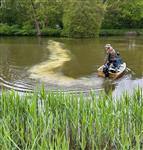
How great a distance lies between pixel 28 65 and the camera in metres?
22.9

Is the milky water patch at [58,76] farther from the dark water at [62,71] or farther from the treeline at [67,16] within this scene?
the treeline at [67,16]

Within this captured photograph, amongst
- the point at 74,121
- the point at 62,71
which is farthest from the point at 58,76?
the point at 74,121

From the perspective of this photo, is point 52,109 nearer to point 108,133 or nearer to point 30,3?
point 108,133

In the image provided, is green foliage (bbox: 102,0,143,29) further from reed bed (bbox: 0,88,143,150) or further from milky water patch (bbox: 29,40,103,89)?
reed bed (bbox: 0,88,143,150)

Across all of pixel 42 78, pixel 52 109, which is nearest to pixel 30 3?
pixel 42 78

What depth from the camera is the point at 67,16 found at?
46094 mm

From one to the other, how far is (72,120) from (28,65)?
1637 cm

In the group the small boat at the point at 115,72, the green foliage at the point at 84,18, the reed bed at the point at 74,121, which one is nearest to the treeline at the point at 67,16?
the green foliage at the point at 84,18

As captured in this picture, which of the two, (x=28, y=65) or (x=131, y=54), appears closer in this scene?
(x=28, y=65)

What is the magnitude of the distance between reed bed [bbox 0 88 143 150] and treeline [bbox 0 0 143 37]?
37.9 meters

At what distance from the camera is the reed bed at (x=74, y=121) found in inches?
249

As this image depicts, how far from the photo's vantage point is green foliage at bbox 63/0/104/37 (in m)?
44.5

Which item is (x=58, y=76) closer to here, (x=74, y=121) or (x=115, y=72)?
(x=115, y=72)

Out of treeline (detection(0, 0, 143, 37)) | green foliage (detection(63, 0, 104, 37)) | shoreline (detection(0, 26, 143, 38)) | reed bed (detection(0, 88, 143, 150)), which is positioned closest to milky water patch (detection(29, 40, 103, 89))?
reed bed (detection(0, 88, 143, 150))
